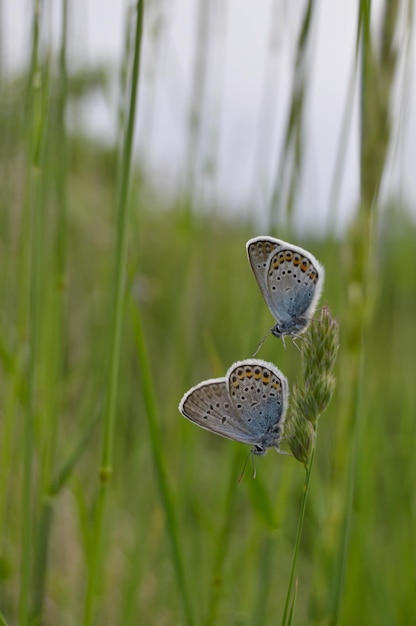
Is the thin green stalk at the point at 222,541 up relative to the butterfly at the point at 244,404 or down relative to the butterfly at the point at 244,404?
down

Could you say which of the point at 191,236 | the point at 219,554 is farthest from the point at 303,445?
the point at 191,236

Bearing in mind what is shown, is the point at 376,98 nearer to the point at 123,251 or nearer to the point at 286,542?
the point at 123,251

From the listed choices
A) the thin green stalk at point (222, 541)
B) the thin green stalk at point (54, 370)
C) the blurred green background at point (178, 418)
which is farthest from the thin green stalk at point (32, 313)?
the thin green stalk at point (222, 541)

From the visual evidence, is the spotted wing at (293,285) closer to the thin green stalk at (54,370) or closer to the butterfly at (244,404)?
the butterfly at (244,404)

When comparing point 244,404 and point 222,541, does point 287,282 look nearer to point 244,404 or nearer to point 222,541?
point 244,404

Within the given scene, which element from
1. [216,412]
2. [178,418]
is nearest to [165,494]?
[216,412]

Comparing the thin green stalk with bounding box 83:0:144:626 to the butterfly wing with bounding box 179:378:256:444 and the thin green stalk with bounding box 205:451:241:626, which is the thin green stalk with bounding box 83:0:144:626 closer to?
the butterfly wing with bounding box 179:378:256:444
